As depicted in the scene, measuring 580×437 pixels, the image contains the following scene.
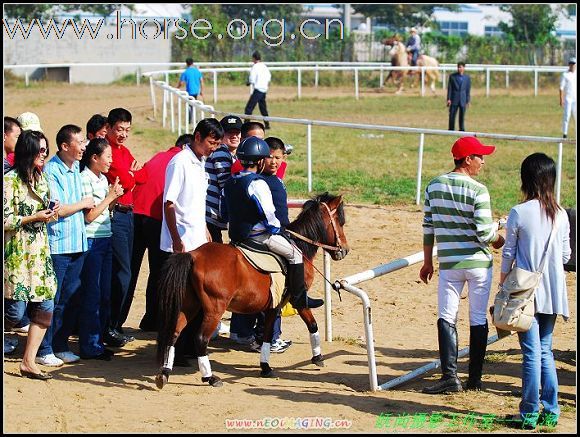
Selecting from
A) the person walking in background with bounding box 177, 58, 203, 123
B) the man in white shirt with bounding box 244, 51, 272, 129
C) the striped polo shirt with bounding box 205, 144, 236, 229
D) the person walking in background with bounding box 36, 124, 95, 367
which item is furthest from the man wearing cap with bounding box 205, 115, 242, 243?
the person walking in background with bounding box 177, 58, 203, 123

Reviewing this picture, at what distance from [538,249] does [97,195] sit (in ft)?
11.9

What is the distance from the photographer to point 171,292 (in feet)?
25.8

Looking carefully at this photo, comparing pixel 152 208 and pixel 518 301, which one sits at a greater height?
pixel 152 208

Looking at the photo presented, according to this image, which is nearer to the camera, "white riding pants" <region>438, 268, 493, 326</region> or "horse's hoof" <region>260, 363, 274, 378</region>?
"white riding pants" <region>438, 268, 493, 326</region>

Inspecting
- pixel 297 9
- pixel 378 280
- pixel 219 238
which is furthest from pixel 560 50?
pixel 219 238

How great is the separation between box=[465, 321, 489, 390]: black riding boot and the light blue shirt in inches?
34.1

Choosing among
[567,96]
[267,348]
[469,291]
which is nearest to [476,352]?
[469,291]

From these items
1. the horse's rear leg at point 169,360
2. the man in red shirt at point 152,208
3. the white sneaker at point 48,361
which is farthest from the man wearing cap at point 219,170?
the white sneaker at point 48,361

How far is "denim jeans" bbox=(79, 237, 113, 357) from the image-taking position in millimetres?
8570

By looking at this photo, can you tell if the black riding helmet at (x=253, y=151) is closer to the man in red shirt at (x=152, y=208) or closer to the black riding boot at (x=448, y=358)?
the man in red shirt at (x=152, y=208)

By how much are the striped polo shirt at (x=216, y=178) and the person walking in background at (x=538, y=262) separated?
3.12m

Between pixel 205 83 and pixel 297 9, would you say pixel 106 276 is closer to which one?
pixel 205 83

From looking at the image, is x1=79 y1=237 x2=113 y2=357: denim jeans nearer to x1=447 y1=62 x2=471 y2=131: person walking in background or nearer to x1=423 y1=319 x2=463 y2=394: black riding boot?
x1=423 y1=319 x2=463 y2=394: black riding boot

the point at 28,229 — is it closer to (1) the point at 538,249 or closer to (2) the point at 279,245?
(2) the point at 279,245
